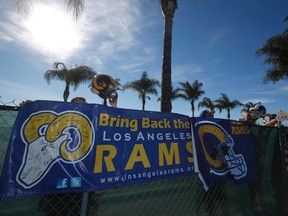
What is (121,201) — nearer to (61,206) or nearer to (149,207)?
(149,207)

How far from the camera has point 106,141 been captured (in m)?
2.17

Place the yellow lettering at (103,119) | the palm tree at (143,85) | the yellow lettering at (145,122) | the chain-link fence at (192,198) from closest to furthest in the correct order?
1. the yellow lettering at (103,119)
2. the chain-link fence at (192,198)
3. the yellow lettering at (145,122)
4. the palm tree at (143,85)

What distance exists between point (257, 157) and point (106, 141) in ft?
9.28

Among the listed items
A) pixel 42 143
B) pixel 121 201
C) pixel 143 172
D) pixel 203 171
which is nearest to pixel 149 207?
pixel 121 201

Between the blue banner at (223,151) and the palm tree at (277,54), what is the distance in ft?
64.8

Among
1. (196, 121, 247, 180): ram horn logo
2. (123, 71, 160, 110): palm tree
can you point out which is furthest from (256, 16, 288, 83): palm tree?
(196, 121, 247, 180): ram horn logo

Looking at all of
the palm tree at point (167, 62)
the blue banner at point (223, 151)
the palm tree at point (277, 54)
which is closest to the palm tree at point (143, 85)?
the palm tree at point (277, 54)

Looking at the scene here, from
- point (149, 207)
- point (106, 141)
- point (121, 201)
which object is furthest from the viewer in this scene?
point (149, 207)

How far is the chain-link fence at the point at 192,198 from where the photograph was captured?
2.34 meters

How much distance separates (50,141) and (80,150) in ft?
0.91

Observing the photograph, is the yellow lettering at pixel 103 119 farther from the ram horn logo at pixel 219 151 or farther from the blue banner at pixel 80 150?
the ram horn logo at pixel 219 151

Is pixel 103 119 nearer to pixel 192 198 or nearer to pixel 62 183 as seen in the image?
pixel 62 183

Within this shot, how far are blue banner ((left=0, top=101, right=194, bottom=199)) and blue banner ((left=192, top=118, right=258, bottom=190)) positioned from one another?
0.49m

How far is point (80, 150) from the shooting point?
6.64 feet
